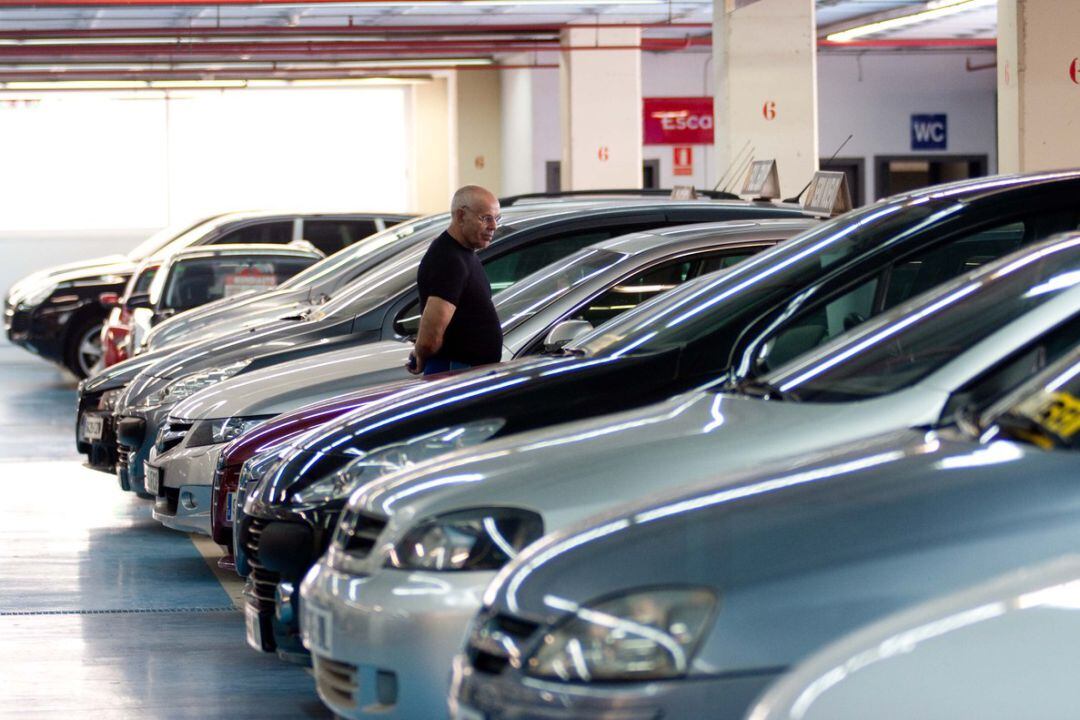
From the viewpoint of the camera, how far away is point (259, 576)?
5004 millimetres

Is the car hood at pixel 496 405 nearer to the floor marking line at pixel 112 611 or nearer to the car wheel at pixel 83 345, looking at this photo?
the floor marking line at pixel 112 611

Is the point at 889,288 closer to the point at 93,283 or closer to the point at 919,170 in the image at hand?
the point at 93,283

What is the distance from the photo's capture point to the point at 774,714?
221 centimetres

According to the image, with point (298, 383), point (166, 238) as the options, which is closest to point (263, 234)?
point (166, 238)

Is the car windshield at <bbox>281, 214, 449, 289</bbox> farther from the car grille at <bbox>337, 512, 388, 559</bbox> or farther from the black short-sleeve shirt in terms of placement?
the car grille at <bbox>337, 512, 388, 559</bbox>

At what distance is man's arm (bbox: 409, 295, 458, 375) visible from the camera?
6.46 metres

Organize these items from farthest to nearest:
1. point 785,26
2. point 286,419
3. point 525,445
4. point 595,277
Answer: point 785,26
point 595,277
point 286,419
point 525,445

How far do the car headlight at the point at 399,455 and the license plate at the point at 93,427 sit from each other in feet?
14.7

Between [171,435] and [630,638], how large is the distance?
5115 millimetres

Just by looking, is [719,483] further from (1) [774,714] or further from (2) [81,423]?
(2) [81,423]

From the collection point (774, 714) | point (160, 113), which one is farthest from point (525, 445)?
point (160, 113)

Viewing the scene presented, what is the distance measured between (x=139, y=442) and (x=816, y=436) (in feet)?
16.7

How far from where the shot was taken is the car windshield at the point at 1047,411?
8.93 ft

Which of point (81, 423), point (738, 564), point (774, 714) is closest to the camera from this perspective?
point (774, 714)
